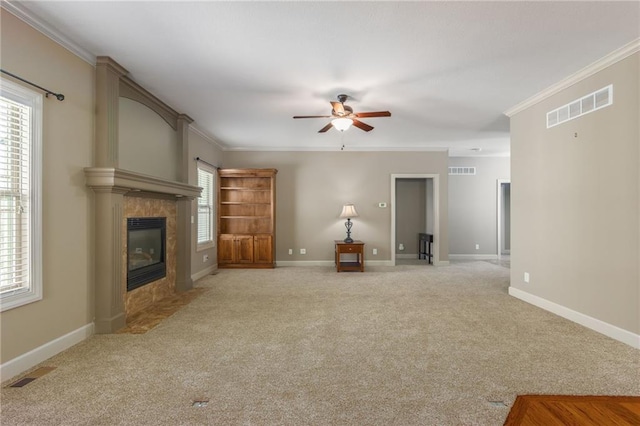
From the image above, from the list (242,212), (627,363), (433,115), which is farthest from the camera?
(242,212)

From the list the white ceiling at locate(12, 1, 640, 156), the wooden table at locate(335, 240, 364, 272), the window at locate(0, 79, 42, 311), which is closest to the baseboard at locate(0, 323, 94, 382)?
the window at locate(0, 79, 42, 311)

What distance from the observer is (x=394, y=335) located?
3.16 m

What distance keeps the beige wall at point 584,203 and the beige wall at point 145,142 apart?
17.1ft

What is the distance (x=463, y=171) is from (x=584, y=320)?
5663 mm

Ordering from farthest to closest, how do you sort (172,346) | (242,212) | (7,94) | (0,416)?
(242,212), (172,346), (7,94), (0,416)

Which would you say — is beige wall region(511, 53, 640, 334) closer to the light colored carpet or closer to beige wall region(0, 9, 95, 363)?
the light colored carpet

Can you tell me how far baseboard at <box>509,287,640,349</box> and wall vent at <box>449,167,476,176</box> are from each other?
4.55m

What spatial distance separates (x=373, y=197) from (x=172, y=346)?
18.1 feet

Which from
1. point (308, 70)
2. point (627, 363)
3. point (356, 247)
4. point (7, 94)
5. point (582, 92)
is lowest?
point (627, 363)

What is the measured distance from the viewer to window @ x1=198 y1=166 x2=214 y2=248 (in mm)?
6235

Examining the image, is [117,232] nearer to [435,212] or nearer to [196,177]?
[196,177]

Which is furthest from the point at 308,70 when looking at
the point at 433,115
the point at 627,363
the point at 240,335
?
the point at 627,363

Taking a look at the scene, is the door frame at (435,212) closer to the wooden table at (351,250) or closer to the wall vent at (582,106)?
the wooden table at (351,250)

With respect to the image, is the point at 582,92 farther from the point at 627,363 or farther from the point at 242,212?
the point at 242,212
